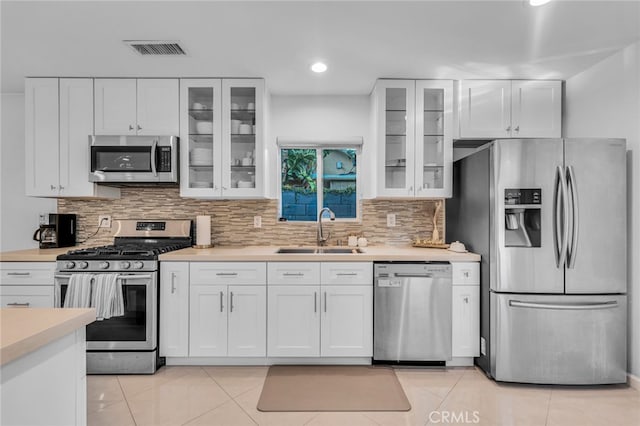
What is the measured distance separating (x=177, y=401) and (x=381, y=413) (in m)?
1.37

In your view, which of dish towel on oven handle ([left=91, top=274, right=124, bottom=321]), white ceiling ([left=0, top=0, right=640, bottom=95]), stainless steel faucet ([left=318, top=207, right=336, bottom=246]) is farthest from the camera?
stainless steel faucet ([left=318, top=207, right=336, bottom=246])

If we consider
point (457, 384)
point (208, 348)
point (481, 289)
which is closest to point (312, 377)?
point (208, 348)

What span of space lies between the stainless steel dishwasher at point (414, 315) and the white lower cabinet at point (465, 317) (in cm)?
7

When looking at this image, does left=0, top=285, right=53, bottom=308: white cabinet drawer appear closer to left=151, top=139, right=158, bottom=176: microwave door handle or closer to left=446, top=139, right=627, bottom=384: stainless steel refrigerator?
left=151, top=139, right=158, bottom=176: microwave door handle

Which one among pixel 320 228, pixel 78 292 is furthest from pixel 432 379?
pixel 78 292

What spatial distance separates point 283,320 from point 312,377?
49cm

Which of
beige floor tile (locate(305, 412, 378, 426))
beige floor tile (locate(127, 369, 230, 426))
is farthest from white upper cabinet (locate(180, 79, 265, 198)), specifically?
beige floor tile (locate(305, 412, 378, 426))

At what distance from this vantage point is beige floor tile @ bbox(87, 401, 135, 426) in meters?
2.20

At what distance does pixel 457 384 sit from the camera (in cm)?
271

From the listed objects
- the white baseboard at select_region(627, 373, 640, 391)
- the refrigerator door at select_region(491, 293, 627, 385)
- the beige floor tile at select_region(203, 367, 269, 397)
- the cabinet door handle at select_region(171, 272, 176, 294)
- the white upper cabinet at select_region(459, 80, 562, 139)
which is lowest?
the beige floor tile at select_region(203, 367, 269, 397)

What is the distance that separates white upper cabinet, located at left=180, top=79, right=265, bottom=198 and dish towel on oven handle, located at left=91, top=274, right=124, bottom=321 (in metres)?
0.96

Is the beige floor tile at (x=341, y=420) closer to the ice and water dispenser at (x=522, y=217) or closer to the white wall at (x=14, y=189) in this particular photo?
the ice and water dispenser at (x=522, y=217)

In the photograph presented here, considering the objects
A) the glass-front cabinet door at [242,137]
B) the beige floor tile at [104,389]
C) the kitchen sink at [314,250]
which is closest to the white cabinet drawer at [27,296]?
the beige floor tile at [104,389]

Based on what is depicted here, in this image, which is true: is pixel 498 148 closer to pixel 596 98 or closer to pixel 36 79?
pixel 596 98
